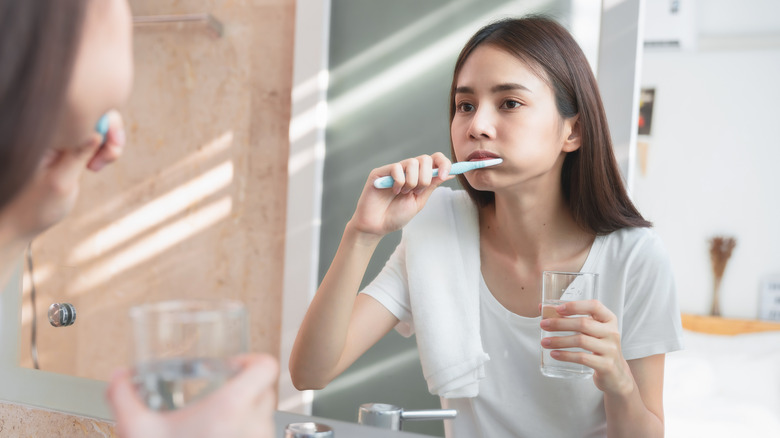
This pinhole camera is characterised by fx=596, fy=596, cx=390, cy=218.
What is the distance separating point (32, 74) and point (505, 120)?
60 centimetres

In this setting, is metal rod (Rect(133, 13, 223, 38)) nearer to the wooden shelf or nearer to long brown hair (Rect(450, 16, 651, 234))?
long brown hair (Rect(450, 16, 651, 234))

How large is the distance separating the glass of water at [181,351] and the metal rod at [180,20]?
989mm

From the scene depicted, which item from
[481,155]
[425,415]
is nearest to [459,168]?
[481,155]

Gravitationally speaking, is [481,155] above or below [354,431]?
above

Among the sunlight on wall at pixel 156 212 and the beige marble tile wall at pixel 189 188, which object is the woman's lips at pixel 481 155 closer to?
the beige marble tile wall at pixel 189 188

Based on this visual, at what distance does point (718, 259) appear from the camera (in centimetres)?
86

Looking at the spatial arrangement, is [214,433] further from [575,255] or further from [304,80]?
[304,80]

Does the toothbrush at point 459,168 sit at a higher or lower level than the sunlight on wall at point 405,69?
lower

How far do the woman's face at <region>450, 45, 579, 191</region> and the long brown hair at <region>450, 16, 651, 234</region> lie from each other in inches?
0.8

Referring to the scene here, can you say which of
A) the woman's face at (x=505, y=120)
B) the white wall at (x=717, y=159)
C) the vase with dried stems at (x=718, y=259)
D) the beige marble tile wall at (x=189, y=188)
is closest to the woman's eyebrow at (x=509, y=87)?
the woman's face at (x=505, y=120)

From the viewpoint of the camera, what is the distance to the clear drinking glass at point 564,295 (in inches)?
25.1

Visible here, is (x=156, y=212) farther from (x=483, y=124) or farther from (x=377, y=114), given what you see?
(x=483, y=124)

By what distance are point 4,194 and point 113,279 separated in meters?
0.99

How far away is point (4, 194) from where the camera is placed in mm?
304
